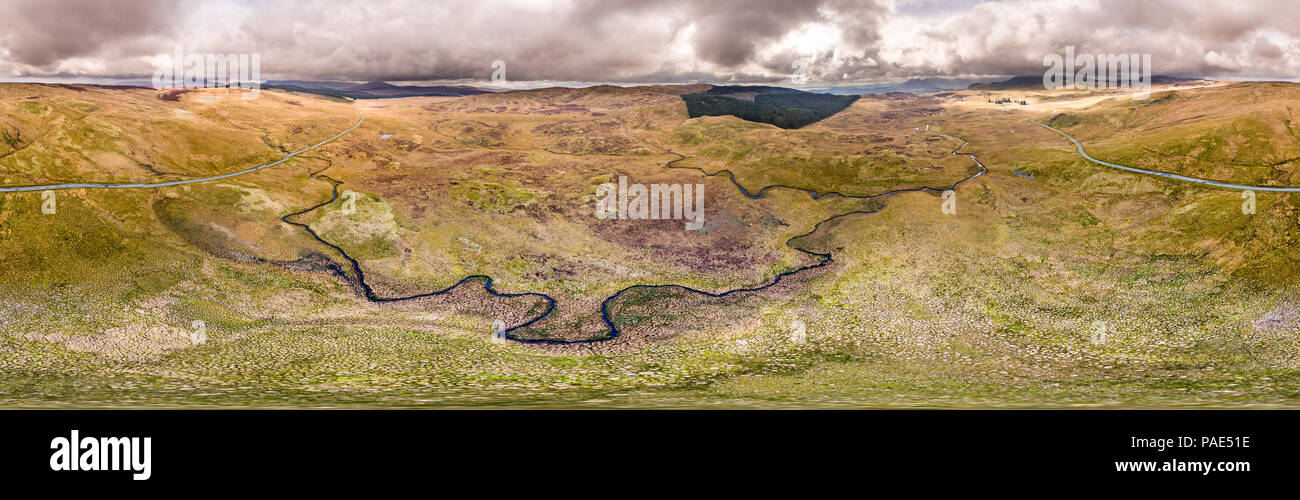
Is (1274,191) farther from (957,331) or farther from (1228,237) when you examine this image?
(957,331)

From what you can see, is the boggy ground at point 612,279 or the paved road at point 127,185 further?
the paved road at point 127,185

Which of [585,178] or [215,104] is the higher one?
[215,104]

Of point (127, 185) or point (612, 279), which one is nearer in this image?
point (612, 279)

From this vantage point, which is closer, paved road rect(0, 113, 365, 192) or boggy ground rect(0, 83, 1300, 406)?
boggy ground rect(0, 83, 1300, 406)

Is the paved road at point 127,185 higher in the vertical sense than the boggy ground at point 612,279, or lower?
higher

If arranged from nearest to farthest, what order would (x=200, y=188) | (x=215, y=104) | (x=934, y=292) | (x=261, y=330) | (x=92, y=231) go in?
(x=261, y=330) < (x=934, y=292) < (x=92, y=231) < (x=200, y=188) < (x=215, y=104)

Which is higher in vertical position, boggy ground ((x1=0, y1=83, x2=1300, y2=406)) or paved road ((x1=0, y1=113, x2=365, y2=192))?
paved road ((x1=0, y1=113, x2=365, y2=192))

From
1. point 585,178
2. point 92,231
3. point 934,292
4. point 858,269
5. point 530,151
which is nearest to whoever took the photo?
point 934,292

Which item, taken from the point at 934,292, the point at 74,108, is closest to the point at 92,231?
the point at 74,108
